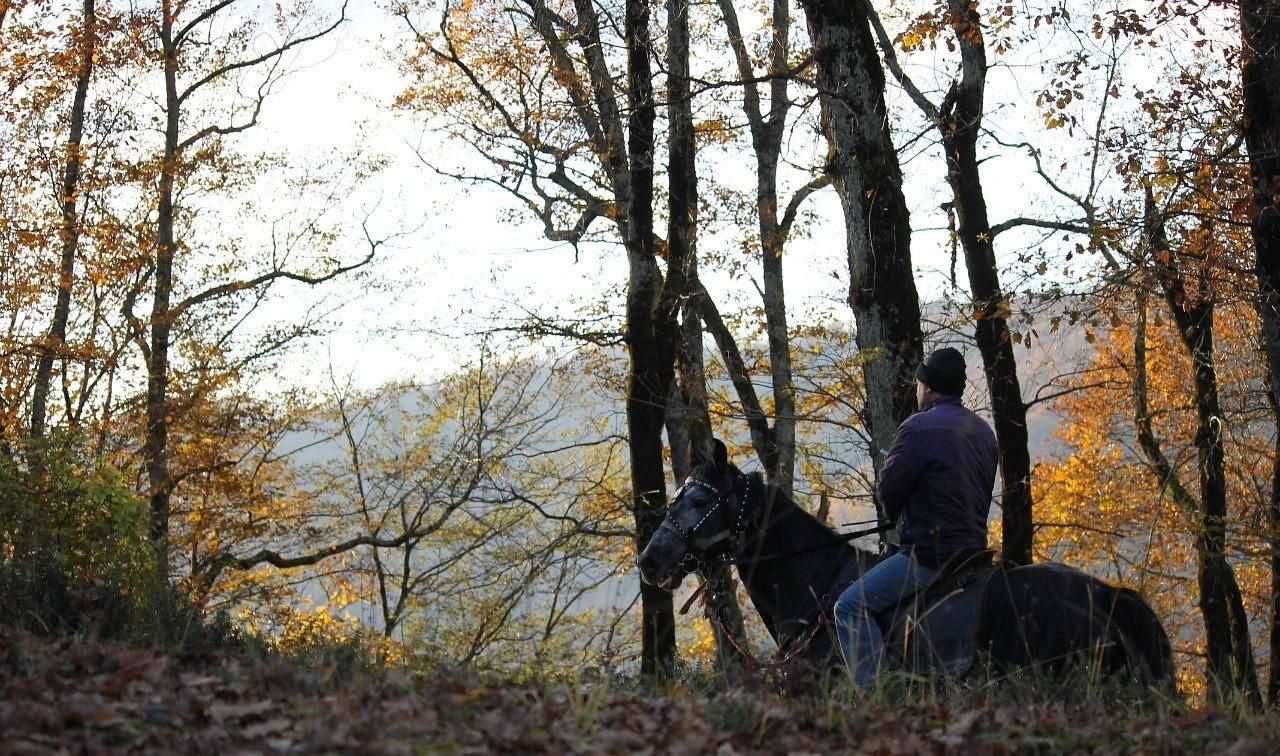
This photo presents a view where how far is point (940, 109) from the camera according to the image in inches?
709

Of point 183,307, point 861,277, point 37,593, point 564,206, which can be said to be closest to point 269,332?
point 183,307

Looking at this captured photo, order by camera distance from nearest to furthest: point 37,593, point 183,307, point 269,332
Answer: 1. point 37,593
2. point 183,307
3. point 269,332

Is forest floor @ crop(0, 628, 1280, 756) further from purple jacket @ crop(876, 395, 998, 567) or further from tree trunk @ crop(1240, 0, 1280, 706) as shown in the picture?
tree trunk @ crop(1240, 0, 1280, 706)

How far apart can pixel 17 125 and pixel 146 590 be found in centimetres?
2055

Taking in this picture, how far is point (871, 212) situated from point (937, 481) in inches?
192

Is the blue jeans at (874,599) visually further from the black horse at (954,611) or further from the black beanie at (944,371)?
the black beanie at (944,371)

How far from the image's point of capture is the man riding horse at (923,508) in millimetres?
7867

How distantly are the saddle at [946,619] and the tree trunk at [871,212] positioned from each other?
417 cm

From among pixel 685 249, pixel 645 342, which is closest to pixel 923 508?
pixel 645 342

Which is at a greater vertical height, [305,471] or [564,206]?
[564,206]

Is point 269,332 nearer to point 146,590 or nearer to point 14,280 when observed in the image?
point 14,280

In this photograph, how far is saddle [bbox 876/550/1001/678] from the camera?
25.6ft

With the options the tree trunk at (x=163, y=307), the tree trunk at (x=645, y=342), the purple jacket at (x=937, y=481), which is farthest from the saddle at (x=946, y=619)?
the tree trunk at (x=163, y=307)

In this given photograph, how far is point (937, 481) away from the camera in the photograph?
25.9 feet
